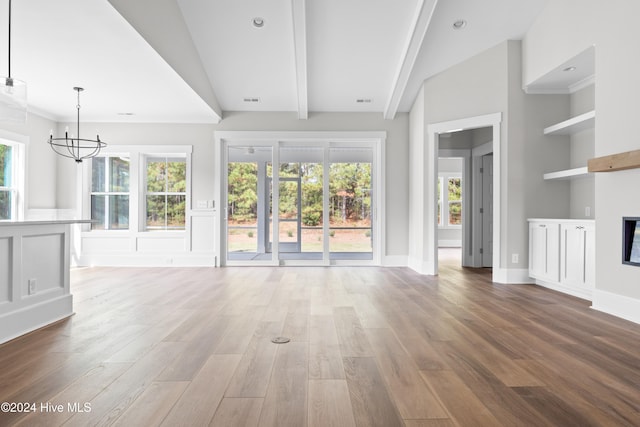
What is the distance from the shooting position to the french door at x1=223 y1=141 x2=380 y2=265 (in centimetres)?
706

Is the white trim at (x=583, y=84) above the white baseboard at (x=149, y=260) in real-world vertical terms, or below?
above

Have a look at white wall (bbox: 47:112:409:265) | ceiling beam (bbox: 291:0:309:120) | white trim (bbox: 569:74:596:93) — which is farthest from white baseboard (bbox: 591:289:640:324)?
ceiling beam (bbox: 291:0:309:120)

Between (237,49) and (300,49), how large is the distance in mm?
948

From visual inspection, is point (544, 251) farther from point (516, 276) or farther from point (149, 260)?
point (149, 260)

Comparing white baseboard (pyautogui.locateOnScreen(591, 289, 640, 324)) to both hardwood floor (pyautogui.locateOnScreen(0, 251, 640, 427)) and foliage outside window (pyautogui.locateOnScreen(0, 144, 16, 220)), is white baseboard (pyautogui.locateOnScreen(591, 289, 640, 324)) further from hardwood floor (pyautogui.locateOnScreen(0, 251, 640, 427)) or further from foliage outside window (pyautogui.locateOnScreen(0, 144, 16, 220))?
foliage outside window (pyautogui.locateOnScreen(0, 144, 16, 220))

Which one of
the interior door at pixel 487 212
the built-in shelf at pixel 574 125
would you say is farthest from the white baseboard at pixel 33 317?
the interior door at pixel 487 212

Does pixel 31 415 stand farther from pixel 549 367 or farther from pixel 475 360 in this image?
pixel 549 367

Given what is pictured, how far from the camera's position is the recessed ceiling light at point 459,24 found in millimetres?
4688

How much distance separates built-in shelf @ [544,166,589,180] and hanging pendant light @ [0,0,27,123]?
17.7ft

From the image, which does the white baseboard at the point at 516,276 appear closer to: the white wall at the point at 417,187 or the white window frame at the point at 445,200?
the white wall at the point at 417,187

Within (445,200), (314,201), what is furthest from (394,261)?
(445,200)

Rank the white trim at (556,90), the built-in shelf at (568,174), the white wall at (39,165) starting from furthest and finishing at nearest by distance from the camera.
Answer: the white wall at (39,165), the white trim at (556,90), the built-in shelf at (568,174)

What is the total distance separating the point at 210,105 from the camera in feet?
20.4

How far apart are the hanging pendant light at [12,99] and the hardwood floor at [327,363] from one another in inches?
68.9
